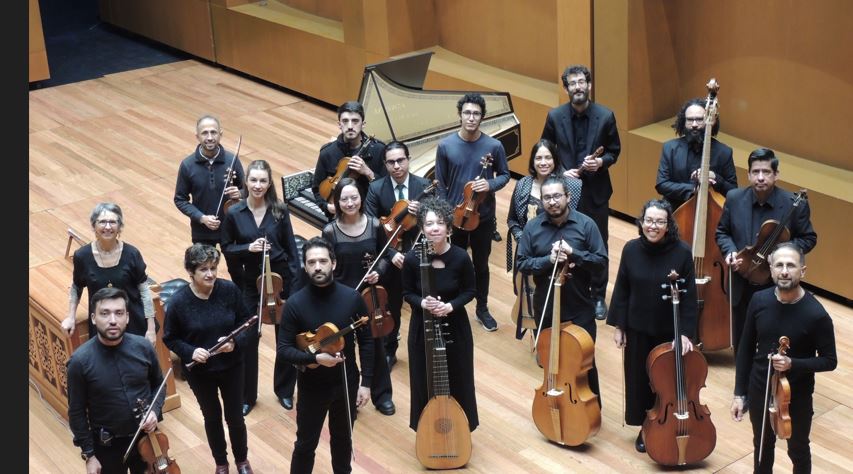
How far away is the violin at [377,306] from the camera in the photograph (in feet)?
15.3

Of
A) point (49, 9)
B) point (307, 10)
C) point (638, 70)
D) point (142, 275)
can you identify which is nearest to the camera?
point (142, 275)

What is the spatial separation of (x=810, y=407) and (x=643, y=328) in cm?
79

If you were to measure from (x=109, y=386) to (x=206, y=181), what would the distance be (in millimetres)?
1894

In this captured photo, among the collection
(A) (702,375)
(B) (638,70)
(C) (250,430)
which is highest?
(B) (638,70)

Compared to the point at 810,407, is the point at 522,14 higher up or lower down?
higher up

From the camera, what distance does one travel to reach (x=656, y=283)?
4324 mm

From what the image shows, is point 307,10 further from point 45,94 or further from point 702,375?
point 702,375

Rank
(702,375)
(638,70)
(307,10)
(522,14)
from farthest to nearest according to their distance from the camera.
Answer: (307,10)
(522,14)
(638,70)
(702,375)

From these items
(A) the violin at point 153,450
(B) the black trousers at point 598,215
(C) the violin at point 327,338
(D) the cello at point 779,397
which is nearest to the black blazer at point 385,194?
(B) the black trousers at point 598,215

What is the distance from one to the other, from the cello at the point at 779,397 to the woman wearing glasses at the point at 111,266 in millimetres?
2608

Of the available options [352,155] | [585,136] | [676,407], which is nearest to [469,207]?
[352,155]

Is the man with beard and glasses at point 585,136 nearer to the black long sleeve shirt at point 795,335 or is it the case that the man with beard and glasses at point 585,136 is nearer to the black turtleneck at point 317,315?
the black long sleeve shirt at point 795,335

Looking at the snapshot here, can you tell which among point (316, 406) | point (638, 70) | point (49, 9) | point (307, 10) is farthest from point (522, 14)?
point (49, 9)

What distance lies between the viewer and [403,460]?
469 cm
